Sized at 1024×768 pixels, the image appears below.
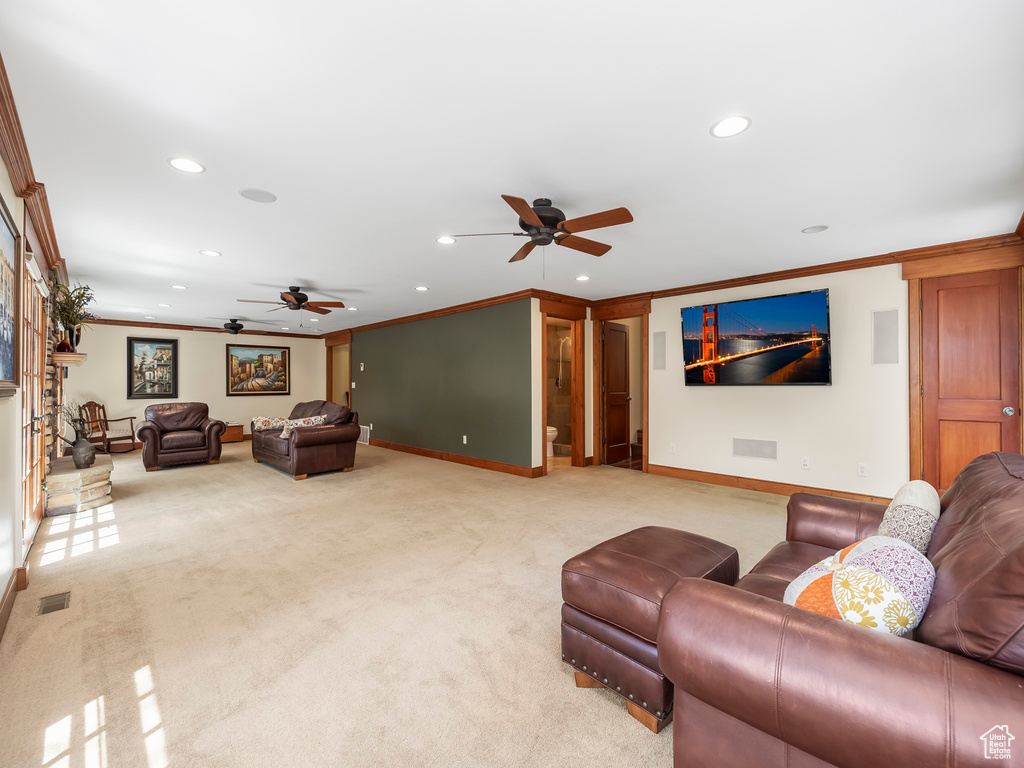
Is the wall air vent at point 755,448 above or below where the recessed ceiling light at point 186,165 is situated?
below

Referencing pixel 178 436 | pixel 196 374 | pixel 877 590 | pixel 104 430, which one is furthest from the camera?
pixel 196 374

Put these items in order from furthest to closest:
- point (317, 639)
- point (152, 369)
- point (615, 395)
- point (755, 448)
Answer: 1. point (152, 369)
2. point (615, 395)
3. point (755, 448)
4. point (317, 639)

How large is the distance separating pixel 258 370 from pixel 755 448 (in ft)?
30.8

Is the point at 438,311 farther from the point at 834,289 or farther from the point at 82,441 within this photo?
the point at 834,289

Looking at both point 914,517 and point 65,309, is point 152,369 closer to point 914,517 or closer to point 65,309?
point 65,309

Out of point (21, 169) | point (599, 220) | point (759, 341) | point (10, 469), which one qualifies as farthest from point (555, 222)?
point (10, 469)

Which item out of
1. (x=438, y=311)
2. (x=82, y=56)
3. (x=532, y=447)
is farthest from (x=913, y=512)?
(x=438, y=311)

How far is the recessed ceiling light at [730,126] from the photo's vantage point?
2031 millimetres

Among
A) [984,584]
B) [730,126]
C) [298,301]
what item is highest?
[730,126]

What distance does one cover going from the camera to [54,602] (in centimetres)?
249

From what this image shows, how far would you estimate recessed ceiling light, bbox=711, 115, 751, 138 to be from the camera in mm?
2031

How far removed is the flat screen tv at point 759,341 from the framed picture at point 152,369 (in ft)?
30.0

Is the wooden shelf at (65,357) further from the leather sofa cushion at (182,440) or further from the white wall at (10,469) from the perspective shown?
the white wall at (10,469)

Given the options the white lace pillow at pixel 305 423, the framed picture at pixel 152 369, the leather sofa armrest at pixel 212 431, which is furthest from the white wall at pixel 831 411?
the framed picture at pixel 152 369
